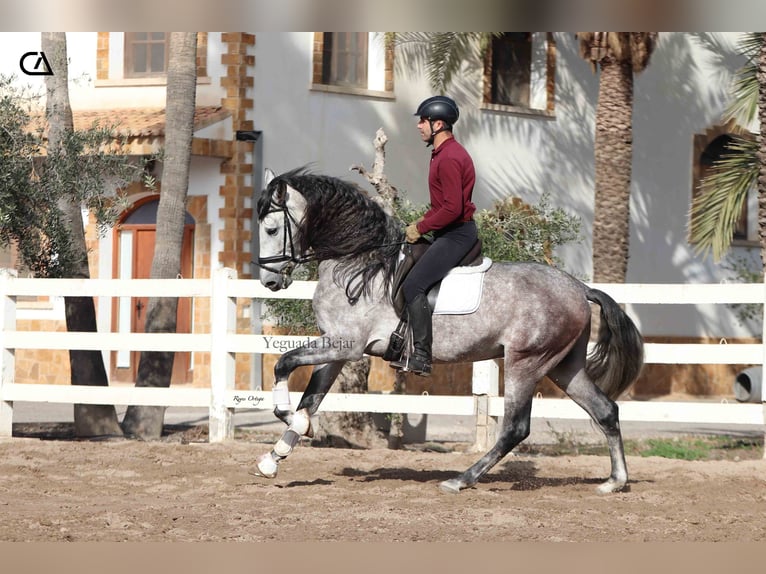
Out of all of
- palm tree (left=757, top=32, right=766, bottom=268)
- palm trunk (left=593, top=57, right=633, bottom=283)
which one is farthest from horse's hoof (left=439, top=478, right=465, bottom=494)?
palm trunk (left=593, top=57, right=633, bottom=283)

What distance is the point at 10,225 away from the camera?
11.9 m

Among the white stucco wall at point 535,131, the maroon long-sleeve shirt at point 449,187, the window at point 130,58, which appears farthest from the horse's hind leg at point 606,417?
the window at point 130,58

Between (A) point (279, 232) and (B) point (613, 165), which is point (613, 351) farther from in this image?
(B) point (613, 165)

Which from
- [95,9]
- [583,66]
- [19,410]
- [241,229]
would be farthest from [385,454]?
[583,66]

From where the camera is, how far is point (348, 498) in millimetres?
8219

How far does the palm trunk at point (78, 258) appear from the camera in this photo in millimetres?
12680

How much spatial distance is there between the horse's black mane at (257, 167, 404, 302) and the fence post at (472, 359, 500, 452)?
9.44 feet

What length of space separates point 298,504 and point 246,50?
41.5 ft

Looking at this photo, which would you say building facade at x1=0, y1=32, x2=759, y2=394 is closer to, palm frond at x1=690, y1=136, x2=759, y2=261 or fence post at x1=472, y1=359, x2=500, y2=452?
palm frond at x1=690, y1=136, x2=759, y2=261

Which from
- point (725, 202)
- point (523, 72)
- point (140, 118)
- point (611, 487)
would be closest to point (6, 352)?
point (611, 487)

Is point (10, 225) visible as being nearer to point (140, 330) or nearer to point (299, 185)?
point (299, 185)

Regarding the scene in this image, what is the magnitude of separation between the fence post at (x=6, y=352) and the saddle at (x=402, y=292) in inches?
215

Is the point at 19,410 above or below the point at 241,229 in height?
below

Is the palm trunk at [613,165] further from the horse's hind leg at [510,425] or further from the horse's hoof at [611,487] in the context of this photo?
the horse's hind leg at [510,425]
